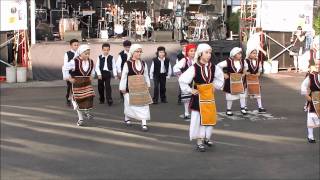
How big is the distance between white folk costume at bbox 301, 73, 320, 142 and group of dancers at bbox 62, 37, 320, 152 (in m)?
0.02

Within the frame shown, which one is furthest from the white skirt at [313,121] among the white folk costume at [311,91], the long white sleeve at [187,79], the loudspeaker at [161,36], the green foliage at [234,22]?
the green foliage at [234,22]

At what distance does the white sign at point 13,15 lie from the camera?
17344 mm

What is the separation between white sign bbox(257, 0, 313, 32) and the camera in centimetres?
1969

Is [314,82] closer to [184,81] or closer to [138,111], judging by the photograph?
[184,81]

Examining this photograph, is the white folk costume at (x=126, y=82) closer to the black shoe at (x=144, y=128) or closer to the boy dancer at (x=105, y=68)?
the black shoe at (x=144, y=128)

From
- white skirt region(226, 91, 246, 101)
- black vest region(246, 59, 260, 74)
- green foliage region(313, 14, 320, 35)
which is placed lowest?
white skirt region(226, 91, 246, 101)

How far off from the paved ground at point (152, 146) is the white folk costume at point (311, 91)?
312mm

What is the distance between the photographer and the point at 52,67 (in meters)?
18.0

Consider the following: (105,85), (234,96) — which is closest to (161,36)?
(105,85)

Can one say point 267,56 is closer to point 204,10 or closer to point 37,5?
point 204,10

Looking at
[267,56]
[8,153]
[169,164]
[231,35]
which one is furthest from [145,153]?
[231,35]

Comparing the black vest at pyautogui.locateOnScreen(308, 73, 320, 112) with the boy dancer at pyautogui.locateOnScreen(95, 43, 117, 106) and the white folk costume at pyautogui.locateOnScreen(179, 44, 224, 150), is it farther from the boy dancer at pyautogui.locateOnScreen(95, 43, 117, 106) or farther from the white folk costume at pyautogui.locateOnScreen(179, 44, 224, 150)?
the boy dancer at pyautogui.locateOnScreen(95, 43, 117, 106)

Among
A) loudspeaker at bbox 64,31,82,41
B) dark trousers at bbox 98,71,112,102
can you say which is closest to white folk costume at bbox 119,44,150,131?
dark trousers at bbox 98,71,112,102

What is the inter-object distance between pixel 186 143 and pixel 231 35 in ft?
55.3
